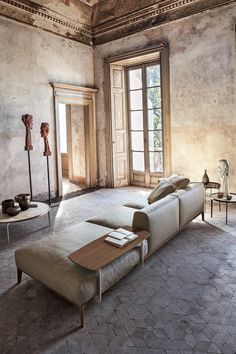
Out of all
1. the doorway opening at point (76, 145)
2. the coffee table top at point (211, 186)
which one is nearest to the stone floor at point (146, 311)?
the coffee table top at point (211, 186)

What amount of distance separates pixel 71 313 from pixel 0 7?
5718 millimetres

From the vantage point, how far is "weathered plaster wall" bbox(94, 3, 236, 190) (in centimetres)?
561

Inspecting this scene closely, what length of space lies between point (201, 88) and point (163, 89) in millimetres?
942

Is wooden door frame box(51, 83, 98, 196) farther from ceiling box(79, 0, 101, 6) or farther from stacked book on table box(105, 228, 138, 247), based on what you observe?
stacked book on table box(105, 228, 138, 247)

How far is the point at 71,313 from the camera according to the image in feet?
8.23

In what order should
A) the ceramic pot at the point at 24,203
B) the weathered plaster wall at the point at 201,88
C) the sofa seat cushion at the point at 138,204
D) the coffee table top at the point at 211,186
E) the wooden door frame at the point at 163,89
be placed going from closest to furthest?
1. the sofa seat cushion at the point at 138,204
2. the ceramic pot at the point at 24,203
3. the coffee table top at the point at 211,186
4. the weathered plaster wall at the point at 201,88
5. the wooden door frame at the point at 163,89

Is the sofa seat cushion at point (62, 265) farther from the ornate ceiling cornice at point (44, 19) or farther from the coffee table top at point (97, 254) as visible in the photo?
the ornate ceiling cornice at point (44, 19)

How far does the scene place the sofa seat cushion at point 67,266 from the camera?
2.38m

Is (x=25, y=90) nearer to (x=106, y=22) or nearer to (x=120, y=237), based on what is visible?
(x=106, y=22)

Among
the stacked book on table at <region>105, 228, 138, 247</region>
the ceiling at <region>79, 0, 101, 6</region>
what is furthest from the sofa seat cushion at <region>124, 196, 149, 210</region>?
the ceiling at <region>79, 0, 101, 6</region>

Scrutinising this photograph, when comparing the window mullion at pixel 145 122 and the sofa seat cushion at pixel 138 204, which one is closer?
the sofa seat cushion at pixel 138 204

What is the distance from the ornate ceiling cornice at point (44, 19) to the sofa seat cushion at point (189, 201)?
4.87 m

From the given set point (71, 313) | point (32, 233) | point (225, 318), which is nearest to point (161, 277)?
point (225, 318)

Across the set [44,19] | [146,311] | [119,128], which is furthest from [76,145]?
[146,311]
